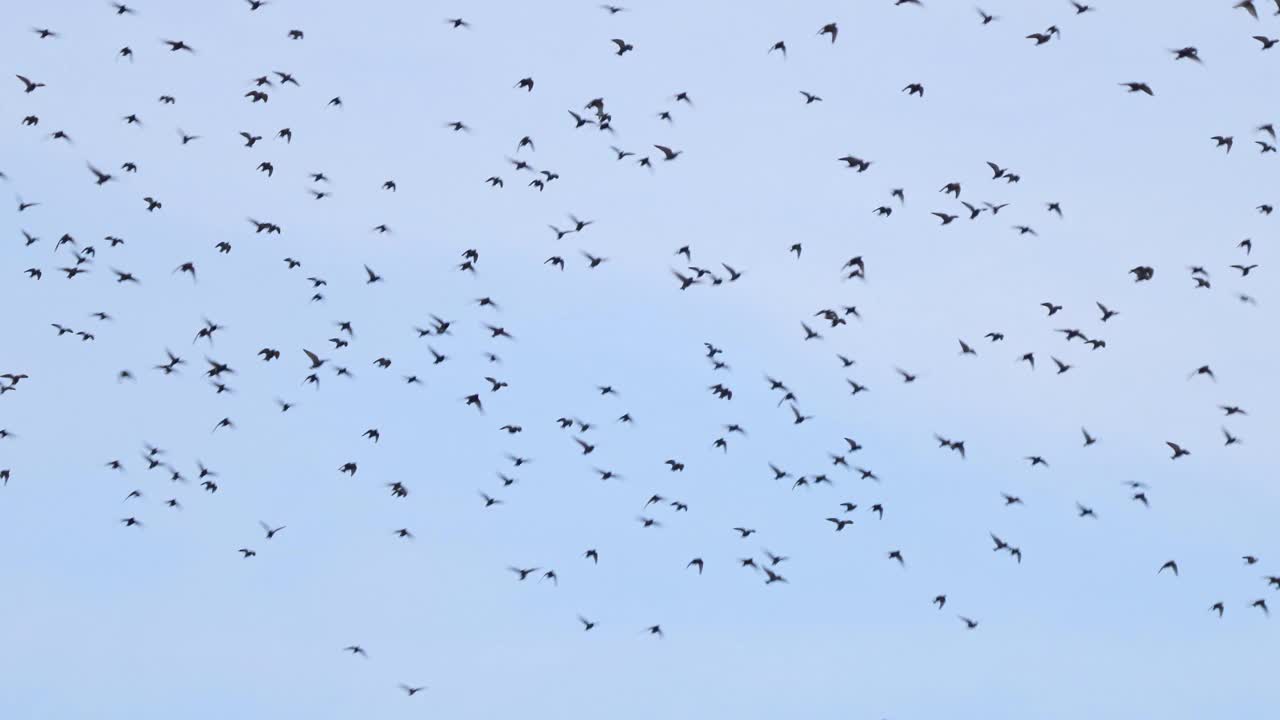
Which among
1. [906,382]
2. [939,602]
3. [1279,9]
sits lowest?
[939,602]

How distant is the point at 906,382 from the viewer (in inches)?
4331

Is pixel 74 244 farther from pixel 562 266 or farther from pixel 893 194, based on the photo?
pixel 893 194

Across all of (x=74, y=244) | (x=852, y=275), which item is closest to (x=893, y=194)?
(x=852, y=275)

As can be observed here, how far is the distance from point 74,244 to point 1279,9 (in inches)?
2020

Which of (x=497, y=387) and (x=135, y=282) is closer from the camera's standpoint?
(x=135, y=282)

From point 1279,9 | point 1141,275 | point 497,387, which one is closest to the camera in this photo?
point 1279,9

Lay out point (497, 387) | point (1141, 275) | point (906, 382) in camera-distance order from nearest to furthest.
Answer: point (1141, 275)
point (906, 382)
point (497, 387)

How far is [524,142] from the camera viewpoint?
365 ft

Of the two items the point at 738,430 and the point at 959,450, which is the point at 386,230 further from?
the point at 959,450

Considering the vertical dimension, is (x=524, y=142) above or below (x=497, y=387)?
above

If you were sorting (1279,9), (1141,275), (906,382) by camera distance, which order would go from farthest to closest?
(906,382) → (1141,275) → (1279,9)

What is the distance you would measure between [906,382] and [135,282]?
31575 mm

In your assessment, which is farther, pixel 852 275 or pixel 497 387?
pixel 497 387

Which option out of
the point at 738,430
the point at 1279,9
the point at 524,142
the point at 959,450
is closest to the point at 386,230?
the point at 524,142
